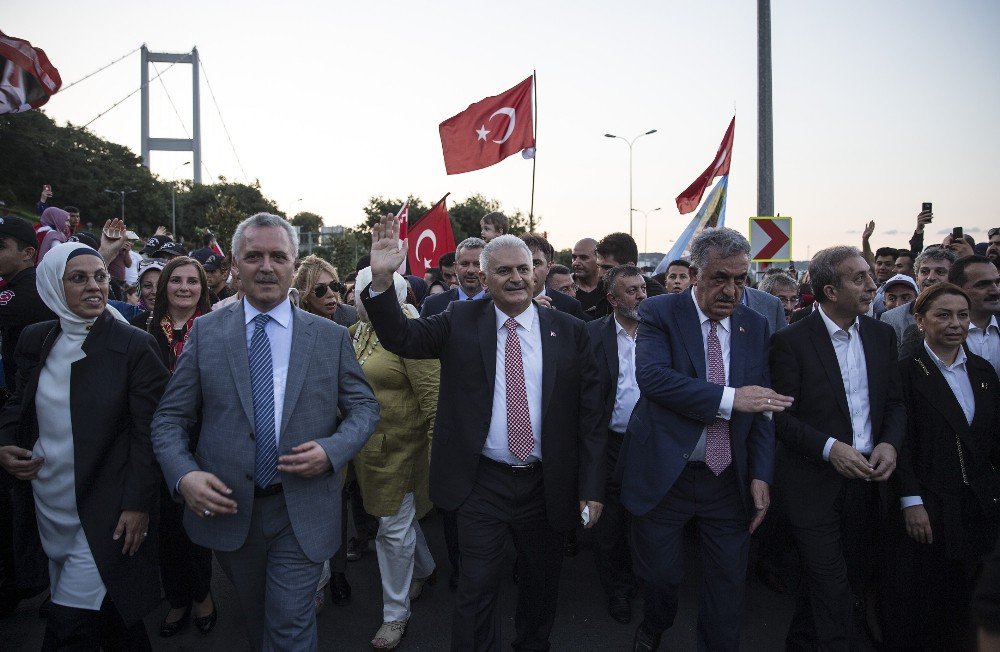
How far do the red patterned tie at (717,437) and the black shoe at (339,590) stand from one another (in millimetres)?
2616

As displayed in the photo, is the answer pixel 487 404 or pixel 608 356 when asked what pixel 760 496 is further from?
pixel 608 356

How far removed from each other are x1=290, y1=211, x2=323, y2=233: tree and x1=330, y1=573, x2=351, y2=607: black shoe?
92185 millimetres

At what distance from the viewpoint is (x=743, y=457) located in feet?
10.7

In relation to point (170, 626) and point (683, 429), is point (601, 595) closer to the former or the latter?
point (683, 429)

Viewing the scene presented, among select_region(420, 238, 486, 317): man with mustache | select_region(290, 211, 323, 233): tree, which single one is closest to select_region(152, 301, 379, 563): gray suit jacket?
select_region(420, 238, 486, 317): man with mustache

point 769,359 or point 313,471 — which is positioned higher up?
point 769,359

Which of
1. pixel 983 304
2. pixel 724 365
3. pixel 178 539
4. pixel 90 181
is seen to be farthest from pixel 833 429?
pixel 90 181

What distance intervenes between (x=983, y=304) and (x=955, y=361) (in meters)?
0.86

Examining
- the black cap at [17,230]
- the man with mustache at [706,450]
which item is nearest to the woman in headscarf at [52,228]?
the black cap at [17,230]

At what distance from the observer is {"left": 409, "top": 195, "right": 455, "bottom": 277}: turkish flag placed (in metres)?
9.11

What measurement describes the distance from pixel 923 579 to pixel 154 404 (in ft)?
13.3

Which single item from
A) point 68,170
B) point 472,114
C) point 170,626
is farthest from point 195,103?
point 170,626

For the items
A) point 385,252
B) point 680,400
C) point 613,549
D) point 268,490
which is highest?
point 385,252

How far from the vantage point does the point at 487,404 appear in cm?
318
